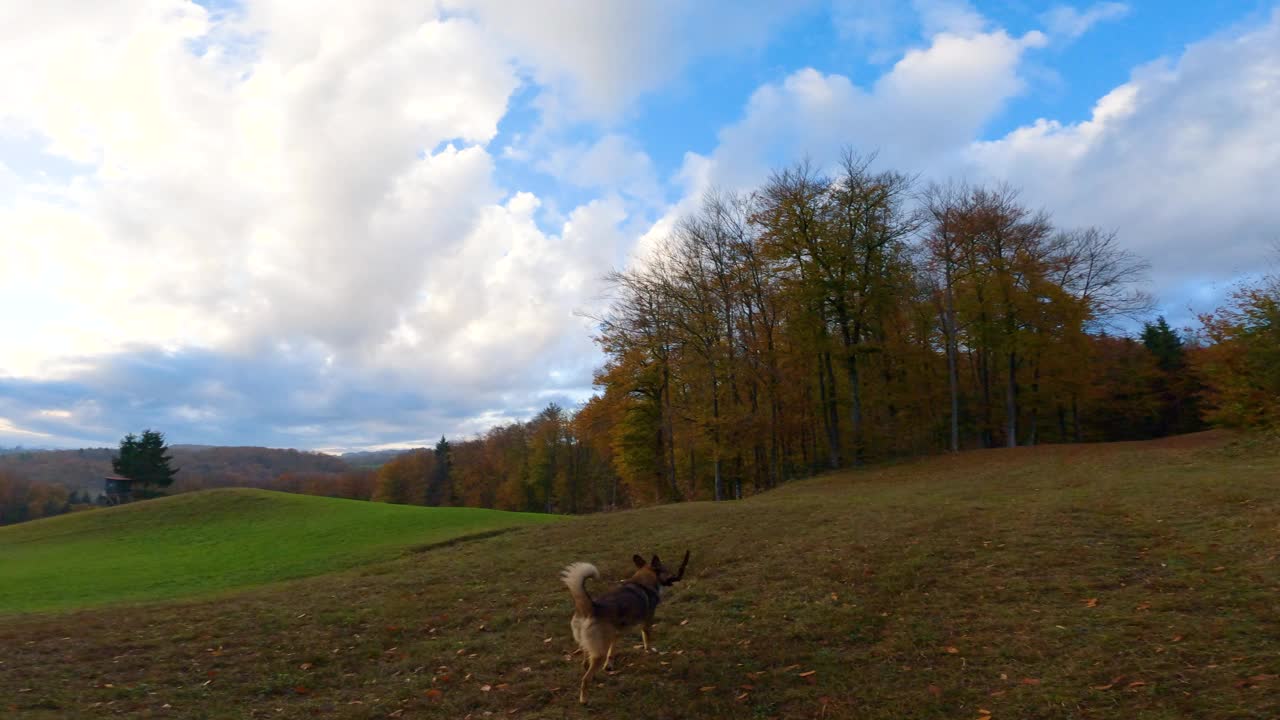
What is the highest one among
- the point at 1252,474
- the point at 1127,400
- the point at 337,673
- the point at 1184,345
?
the point at 1184,345

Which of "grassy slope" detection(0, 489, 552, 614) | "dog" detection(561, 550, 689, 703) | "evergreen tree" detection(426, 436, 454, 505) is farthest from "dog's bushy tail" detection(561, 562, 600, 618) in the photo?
"evergreen tree" detection(426, 436, 454, 505)

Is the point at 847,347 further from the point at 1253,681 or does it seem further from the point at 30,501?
the point at 30,501

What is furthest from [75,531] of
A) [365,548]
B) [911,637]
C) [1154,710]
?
[1154,710]

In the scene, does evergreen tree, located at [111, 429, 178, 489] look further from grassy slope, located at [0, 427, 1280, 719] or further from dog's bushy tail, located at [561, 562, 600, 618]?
dog's bushy tail, located at [561, 562, 600, 618]

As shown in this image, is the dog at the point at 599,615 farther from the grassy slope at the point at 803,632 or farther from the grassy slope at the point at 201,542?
the grassy slope at the point at 201,542

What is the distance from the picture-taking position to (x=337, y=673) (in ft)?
29.1

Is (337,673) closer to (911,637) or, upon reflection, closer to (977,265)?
(911,637)

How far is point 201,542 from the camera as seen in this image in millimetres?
24516

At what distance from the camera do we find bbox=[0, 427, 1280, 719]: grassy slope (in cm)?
656

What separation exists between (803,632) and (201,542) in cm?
2466

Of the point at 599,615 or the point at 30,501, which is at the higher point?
the point at 599,615

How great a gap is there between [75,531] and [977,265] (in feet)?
153

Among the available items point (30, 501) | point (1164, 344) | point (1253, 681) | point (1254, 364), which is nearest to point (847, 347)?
point (1254, 364)

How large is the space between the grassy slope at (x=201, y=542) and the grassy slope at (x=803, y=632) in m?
3.51
